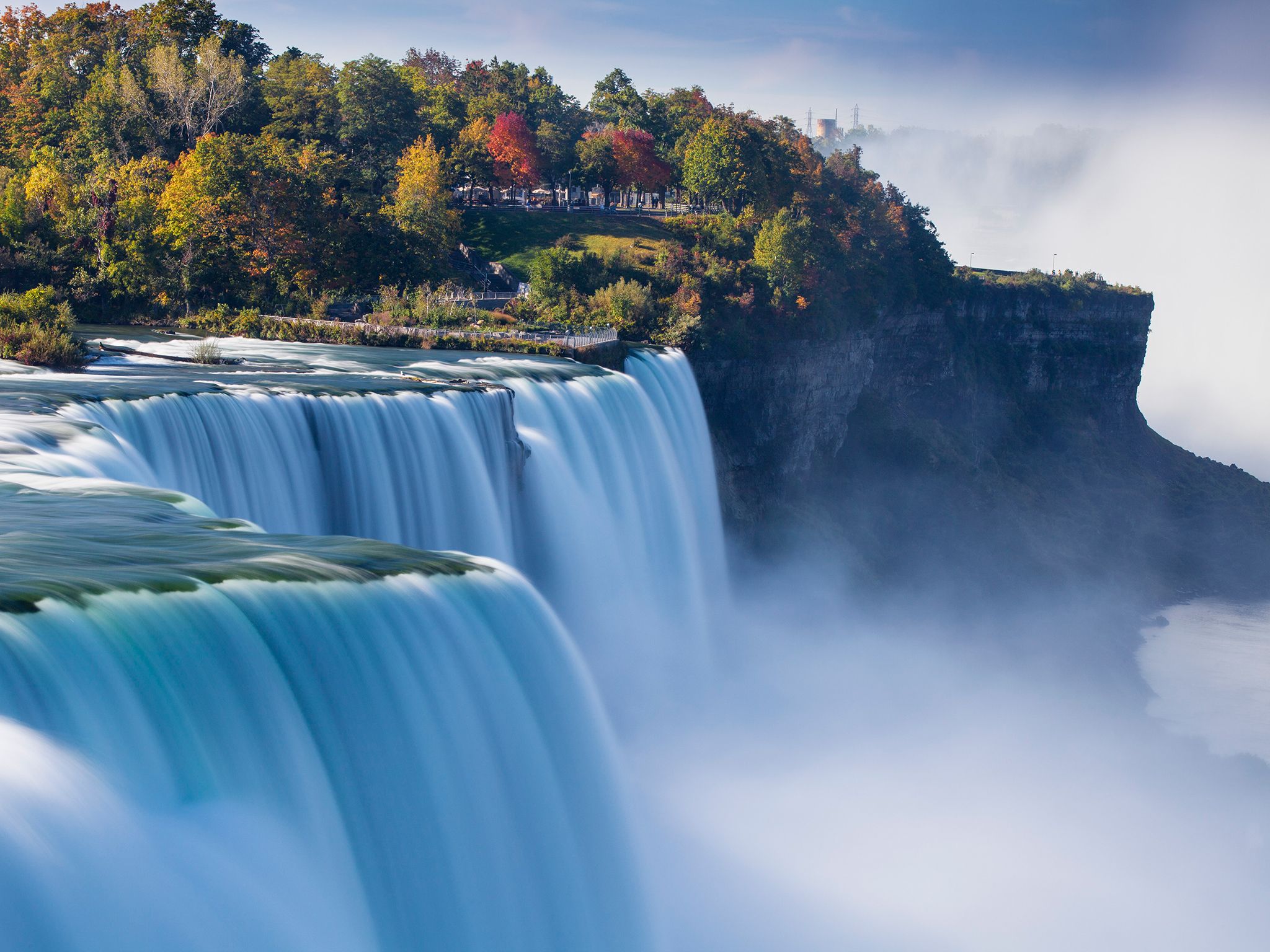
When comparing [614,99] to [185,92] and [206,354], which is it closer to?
[185,92]

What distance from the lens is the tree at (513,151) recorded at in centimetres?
7275

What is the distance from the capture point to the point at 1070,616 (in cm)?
5419

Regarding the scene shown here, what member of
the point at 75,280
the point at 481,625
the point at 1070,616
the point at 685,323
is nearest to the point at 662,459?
the point at 685,323

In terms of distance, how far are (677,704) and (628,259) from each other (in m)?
29.8

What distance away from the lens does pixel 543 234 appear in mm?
65438

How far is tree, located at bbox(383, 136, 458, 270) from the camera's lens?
178ft

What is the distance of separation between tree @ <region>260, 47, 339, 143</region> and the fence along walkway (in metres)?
25.0

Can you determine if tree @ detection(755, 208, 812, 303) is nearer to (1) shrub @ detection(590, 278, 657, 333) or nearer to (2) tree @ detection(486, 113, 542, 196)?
(1) shrub @ detection(590, 278, 657, 333)

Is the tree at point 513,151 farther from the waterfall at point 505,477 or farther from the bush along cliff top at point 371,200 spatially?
the waterfall at point 505,477

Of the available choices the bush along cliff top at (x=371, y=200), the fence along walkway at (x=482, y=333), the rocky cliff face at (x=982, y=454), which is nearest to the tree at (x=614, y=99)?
the bush along cliff top at (x=371, y=200)

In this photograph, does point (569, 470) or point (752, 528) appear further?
point (752, 528)

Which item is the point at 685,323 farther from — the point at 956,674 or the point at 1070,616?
the point at 1070,616

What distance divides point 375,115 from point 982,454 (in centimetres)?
4072

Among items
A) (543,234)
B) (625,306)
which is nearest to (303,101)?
(543,234)
